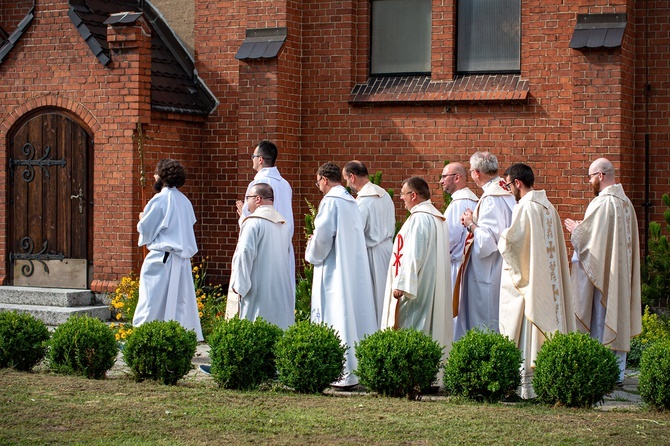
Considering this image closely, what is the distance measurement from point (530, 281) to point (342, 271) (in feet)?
6.14

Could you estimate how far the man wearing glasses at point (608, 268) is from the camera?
10766 mm

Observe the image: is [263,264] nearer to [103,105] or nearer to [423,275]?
[423,275]

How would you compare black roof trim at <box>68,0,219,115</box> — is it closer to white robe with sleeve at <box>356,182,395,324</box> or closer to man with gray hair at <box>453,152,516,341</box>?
white robe with sleeve at <box>356,182,395,324</box>

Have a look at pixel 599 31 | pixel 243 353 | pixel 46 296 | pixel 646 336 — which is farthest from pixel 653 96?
pixel 46 296

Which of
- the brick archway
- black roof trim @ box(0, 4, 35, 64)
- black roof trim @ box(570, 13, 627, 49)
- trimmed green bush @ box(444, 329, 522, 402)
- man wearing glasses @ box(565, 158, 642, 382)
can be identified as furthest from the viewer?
black roof trim @ box(0, 4, 35, 64)

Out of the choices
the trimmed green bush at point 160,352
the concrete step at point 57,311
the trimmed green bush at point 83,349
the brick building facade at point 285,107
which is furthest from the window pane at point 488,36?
the trimmed green bush at point 83,349

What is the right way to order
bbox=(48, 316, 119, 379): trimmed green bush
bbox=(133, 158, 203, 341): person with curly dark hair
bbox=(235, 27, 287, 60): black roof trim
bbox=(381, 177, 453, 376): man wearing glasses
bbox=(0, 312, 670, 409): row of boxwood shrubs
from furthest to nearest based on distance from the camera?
bbox=(235, 27, 287, 60): black roof trim → bbox=(133, 158, 203, 341): person with curly dark hair → bbox=(48, 316, 119, 379): trimmed green bush → bbox=(381, 177, 453, 376): man wearing glasses → bbox=(0, 312, 670, 409): row of boxwood shrubs

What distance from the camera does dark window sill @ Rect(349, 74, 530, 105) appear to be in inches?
564

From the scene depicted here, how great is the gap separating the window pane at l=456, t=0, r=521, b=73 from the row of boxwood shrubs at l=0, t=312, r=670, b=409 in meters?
6.27

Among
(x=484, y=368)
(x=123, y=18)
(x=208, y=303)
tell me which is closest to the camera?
(x=484, y=368)

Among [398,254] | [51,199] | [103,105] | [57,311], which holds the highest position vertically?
[103,105]

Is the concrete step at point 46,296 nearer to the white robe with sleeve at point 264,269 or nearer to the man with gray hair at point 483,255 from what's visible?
the white robe with sleeve at point 264,269

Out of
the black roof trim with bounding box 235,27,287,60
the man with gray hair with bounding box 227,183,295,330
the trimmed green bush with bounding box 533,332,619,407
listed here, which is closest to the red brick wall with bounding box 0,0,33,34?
the black roof trim with bounding box 235,27,287,60

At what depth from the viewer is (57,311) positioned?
14375 millimetres
